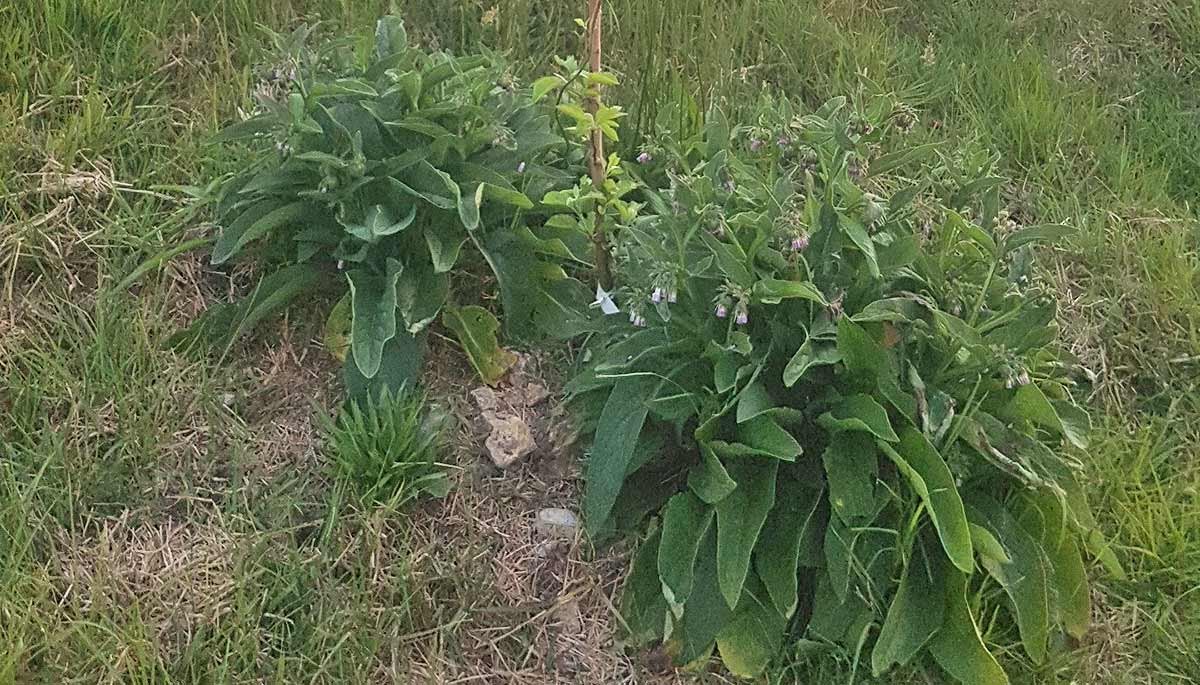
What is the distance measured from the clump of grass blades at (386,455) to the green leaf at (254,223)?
18.0 inches

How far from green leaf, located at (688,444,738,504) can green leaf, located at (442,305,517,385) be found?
0.60 m

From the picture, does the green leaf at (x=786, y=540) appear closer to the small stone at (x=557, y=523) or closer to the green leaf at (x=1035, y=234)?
the small stone at (x=557, y=523)

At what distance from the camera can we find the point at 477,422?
2.66m

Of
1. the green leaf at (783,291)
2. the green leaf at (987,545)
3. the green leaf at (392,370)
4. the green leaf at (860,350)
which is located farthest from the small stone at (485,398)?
the green leaf at (987,545)

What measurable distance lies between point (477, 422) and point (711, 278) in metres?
0.68

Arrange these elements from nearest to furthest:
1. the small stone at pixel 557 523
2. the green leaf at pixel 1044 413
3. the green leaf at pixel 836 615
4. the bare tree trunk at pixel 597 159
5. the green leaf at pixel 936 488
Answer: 1. the green leaf at pixel 936 488
2. the green leaf at pixel 836 615
3. the green leaf at pixel 1044 413
4. the small stone at pixel 557 523
5. the bare tree trunk at pixel 597 159

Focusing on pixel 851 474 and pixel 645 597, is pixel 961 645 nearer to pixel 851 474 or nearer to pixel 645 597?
pixel 851 474

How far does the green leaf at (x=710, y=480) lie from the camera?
2246mm

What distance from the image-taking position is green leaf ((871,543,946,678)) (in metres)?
2.25

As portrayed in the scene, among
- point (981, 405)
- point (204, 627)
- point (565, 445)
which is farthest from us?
point (565, 445)

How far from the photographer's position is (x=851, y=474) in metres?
2.27

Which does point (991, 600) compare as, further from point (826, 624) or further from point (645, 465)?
point (645, 465)

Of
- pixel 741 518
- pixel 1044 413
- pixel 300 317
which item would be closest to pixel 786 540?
pixel 741 518

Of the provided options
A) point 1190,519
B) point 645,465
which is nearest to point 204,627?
point 645,465
